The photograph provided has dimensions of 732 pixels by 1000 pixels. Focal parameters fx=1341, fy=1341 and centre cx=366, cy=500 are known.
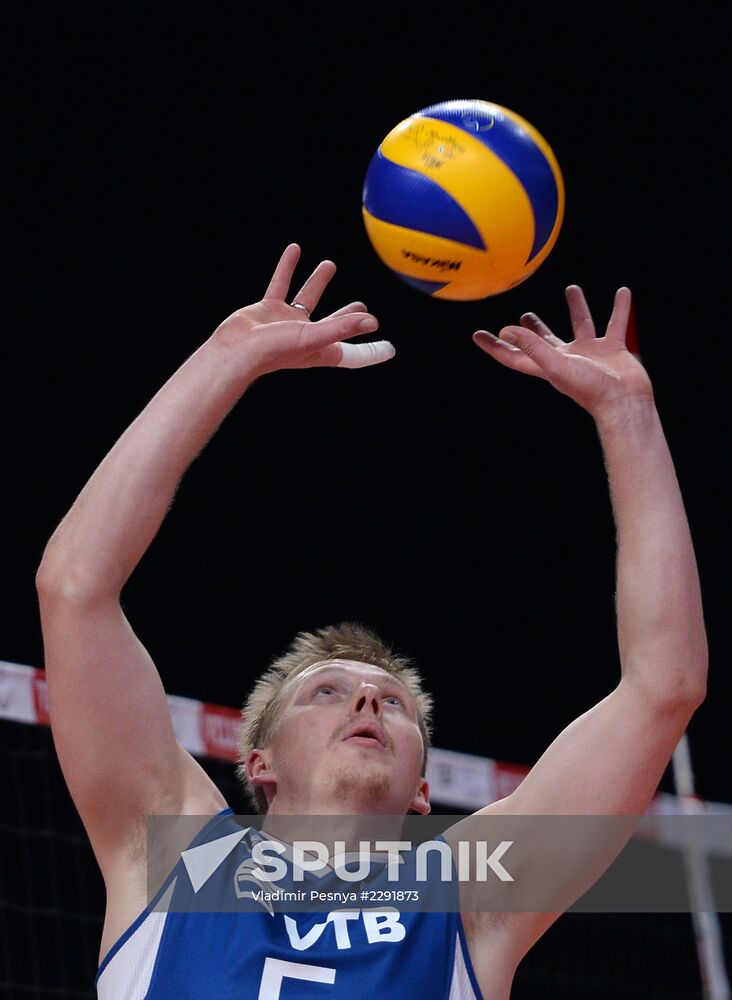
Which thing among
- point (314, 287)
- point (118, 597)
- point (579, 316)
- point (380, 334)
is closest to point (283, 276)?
point (314, 287)

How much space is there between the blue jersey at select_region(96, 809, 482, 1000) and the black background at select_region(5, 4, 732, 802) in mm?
5439

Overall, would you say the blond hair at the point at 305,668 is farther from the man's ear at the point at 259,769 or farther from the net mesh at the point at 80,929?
the net mesh at the point at 80,929

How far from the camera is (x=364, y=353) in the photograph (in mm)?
2846

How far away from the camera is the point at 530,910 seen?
103 inches

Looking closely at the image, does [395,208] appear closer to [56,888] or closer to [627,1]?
[56,888]

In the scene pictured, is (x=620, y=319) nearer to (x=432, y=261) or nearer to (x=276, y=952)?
(x=432, y=261)

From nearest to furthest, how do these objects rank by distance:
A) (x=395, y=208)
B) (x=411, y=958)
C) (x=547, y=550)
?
(x=411, y=958) < (x=395, y=208) < (x=547, y=550)

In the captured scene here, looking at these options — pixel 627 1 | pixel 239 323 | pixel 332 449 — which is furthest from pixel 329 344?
pixel 332 449

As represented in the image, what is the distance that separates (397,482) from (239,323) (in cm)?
693

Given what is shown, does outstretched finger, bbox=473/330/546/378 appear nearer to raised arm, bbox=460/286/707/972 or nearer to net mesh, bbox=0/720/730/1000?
raised arm, bbox=460/286/707/972

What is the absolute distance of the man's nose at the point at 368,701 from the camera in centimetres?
285

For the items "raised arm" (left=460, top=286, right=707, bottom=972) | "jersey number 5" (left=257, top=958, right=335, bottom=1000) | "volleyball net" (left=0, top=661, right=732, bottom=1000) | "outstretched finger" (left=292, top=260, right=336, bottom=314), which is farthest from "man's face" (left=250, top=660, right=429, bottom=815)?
"volleyball net" (left=0, top=661, right=732, bottom=1000)

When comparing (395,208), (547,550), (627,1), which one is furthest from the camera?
(547,550)

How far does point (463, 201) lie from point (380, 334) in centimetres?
633
